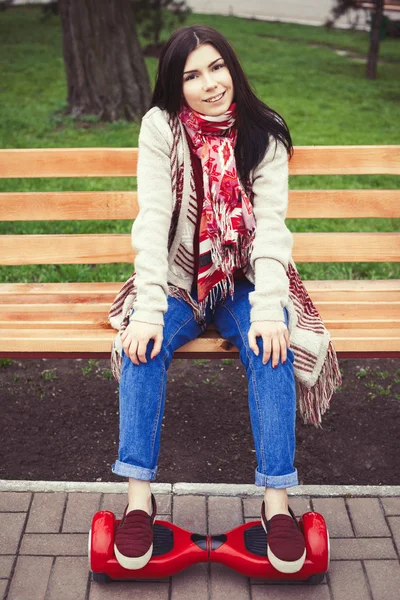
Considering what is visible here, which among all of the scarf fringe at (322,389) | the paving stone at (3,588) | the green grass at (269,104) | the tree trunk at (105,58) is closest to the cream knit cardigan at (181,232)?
the scarf fringe at (322,389)

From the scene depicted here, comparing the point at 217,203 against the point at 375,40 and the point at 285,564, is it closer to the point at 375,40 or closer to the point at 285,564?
the point at 285,564

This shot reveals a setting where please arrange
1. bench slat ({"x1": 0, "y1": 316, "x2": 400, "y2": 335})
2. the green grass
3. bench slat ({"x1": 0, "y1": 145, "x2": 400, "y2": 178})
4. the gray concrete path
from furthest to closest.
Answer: the gray concrete path, the green grass, bench slat ({"x1": 0, "y1": 145, "x2": 400, "y2": 178}), bench slat ({"x1": 0, "y1": 316, "x2": 400, "y2": 335})

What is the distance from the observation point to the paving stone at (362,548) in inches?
103

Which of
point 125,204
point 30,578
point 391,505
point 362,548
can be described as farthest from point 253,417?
point 125,204

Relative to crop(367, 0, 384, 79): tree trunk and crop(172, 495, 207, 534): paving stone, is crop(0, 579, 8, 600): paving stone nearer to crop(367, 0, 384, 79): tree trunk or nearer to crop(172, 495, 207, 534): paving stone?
crop(172, 495, 207, 534): paving stone

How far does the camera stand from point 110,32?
7.42 metres

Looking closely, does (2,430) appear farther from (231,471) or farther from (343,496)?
(343,496)

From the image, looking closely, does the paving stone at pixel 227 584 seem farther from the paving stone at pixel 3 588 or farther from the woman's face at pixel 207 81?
the woman's face at pixel 207 81

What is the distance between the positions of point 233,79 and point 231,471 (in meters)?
1.47

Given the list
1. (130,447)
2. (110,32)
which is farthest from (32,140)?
(130,447)

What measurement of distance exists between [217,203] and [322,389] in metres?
0.71

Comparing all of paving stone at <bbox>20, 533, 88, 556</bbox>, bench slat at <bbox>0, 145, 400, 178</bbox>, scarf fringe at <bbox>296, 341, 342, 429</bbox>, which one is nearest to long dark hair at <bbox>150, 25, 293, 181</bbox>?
bench slat at <bbox>0, 145, 400, 178</bbox>

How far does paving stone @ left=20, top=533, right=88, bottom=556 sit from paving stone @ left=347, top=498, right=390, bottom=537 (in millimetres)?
927

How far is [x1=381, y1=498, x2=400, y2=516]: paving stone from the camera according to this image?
280 cm
